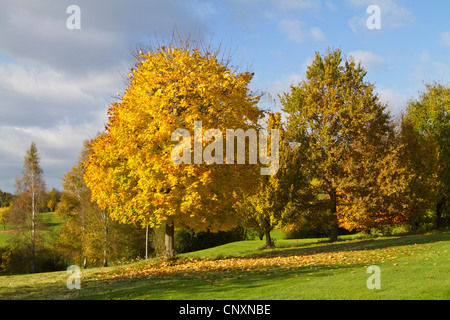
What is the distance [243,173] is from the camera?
57.5 ft

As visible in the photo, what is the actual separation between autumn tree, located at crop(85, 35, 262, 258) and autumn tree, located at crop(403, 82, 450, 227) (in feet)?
65.9

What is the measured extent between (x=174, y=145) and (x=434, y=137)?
28133 millimetres

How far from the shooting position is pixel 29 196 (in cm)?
3956

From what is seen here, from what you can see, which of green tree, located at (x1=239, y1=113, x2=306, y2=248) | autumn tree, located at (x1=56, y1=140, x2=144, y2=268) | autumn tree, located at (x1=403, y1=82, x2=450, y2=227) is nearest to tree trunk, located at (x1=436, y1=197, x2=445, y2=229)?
autumn tree, located at (x1=403, y1=82, x2=450, y2=227)

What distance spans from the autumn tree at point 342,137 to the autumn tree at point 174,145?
33.6ft

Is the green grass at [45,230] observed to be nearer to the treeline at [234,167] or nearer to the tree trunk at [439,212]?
the treeline at [234,167]

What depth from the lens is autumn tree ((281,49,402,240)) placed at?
25219mm

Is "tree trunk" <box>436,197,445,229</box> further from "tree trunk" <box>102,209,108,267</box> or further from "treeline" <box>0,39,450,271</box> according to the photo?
"tree trunk" <box>102,209,108,267</box>

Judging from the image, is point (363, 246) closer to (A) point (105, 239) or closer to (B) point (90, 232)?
(A) point (105, 239)

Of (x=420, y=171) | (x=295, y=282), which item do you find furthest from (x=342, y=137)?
(x=295, y=282)

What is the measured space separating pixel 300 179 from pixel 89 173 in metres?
15.4

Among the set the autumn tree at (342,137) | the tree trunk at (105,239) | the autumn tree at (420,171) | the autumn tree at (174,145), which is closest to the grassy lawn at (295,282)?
the autumn tree at (174,145)
